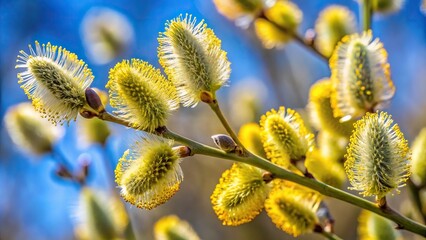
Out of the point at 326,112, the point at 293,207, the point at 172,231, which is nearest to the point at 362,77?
the point at 326,112

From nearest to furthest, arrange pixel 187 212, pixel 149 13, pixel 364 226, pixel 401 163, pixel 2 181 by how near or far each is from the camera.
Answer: pixel 401 163
pixel 364 226
pixel 187 212
pixel 2 181
pixel 149 13

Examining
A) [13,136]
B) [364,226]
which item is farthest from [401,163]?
[13,136]

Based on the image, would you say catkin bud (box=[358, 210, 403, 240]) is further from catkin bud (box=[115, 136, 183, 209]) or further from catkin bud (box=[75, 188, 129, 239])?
catkin bud (box=[75, 188, 129, 239])

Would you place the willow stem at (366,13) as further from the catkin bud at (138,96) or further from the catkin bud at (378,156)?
the catkin bud at (138,96)

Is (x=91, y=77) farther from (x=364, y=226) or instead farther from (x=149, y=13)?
(x=149, y=13)

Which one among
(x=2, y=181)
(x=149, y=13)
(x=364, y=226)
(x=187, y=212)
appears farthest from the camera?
(x=149, y=13)

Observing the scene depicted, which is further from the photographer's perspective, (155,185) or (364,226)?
(364,226)

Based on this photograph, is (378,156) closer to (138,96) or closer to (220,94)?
(138,96)
